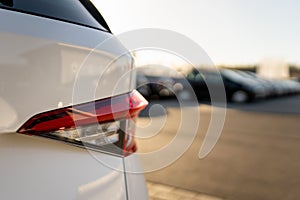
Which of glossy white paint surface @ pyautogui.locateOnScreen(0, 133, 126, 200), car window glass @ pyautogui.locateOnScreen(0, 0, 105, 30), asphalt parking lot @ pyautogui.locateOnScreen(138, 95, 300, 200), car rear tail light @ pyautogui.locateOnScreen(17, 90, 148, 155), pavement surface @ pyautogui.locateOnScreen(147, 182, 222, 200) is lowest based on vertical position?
asphalt parking lot @ pyautogui.locateOnScreen(138, 95, 300, 200)

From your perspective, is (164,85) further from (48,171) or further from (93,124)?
(48,171)

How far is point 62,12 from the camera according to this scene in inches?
47.3

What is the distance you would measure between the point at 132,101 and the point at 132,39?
1.04ft

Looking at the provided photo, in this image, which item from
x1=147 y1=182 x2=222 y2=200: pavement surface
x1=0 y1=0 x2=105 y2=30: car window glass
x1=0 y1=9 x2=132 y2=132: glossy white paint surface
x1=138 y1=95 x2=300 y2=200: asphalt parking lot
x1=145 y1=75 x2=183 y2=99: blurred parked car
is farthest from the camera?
x1=138 y1=95 x2=300 y2=200: asphalt parking lot

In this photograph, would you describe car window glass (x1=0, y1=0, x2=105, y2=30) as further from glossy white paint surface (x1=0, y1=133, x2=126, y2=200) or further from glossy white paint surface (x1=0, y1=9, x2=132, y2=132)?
glossy white paint surface (x1=0, y1=133, x2=126, y2=200)

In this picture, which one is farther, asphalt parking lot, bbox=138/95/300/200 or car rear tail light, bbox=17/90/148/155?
asphalt parking lot, bbox=138/95/300/200

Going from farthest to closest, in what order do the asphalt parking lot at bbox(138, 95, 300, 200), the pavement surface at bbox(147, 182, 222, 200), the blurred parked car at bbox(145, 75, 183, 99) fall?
1. the asphalt parking lot at bbox(138, 95, 300, 200)
2. the pavement surface at bbox(147, 182, 222, 200)
3. the blurred parked car at bbox(145, 75, 183, 99)

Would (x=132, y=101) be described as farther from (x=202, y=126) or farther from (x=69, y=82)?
(x=202, y=126)

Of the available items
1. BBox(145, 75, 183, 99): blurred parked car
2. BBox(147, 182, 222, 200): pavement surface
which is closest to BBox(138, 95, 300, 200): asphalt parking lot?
BBox(147, 182, 222, 200): pavement surface

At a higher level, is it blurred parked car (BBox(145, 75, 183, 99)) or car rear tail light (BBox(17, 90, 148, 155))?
car rear tail light (BBox(17, 90, 148, 155))

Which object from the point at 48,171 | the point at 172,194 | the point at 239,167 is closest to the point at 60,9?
the point at 48,171

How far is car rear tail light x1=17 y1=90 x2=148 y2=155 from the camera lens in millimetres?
985

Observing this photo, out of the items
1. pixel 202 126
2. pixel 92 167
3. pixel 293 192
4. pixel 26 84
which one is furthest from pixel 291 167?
pixel 26 84

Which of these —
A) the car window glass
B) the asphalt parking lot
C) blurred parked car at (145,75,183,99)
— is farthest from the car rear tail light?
the asphalt parking lot
